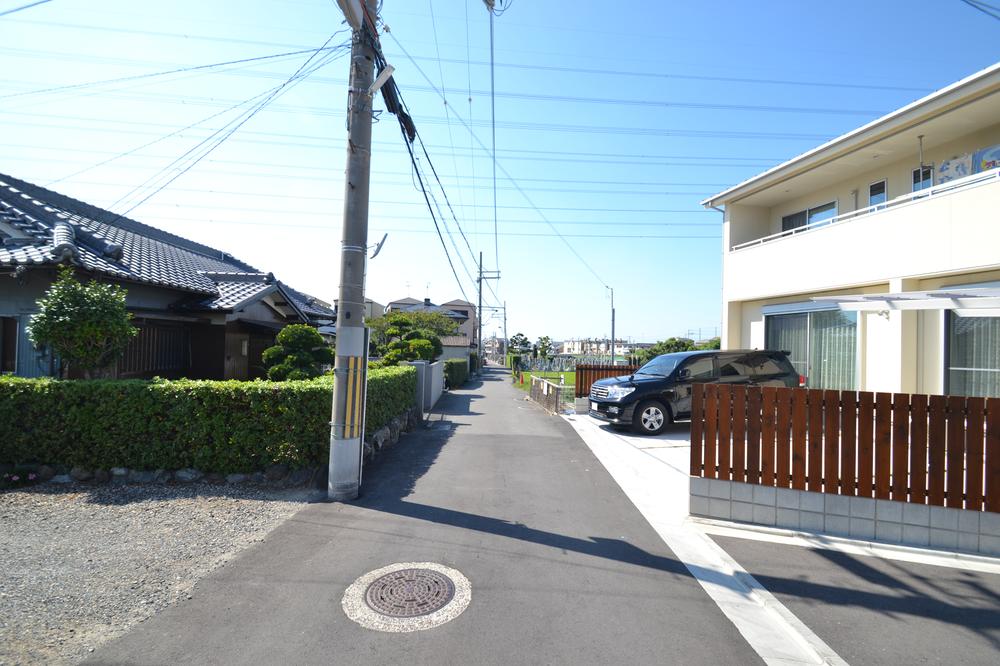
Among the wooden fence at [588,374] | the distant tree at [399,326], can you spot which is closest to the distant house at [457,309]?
the distant tree at [399,326]

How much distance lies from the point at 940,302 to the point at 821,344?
640cm

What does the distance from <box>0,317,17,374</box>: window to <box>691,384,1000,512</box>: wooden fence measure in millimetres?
10585

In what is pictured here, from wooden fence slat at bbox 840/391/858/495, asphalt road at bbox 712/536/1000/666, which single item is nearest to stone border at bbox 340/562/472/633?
asphalt road at bbox 712/536/1000/666

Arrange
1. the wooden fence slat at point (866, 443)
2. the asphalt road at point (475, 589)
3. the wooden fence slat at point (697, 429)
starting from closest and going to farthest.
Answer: the asphalt road at point (475, 589) → the wooden fence slat at point (866, 443) → the wooden fence slat at point (697, 429)

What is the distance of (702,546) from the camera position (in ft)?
14.9

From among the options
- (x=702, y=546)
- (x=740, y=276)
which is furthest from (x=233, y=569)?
(x=740, y=276)

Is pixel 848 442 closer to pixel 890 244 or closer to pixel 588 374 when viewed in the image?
pixel 890 244

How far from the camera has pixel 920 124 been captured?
8.73 m

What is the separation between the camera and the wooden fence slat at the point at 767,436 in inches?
197

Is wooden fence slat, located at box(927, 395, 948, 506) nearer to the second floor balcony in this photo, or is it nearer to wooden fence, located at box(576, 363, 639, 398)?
the second floor balcony

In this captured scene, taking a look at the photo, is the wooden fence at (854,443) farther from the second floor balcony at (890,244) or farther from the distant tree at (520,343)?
the distant tree at (520,343)

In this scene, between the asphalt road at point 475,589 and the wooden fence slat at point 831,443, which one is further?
the wooden fence slat at point 831,443

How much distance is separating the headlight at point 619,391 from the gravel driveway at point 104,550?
652 cm

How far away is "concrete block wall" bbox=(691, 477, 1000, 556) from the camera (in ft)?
14.6
